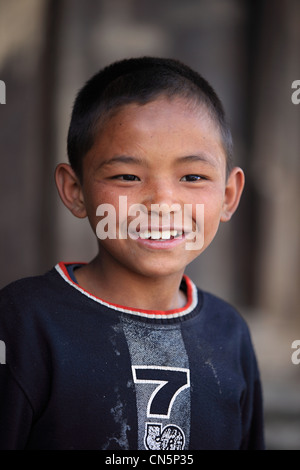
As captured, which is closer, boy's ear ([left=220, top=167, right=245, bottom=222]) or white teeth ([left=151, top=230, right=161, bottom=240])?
white teeth ([left=151, top=230, right=161, bottom=240])

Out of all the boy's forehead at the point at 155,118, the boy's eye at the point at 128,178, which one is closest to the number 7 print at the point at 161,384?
the boy's eye at the point at 128,178

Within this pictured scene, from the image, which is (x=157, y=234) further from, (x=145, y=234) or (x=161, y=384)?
(x=161, y=384)

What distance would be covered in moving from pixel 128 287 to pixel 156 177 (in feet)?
0.92

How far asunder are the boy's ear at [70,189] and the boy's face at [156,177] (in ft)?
0.22

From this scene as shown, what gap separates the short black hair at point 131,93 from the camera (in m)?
1.33

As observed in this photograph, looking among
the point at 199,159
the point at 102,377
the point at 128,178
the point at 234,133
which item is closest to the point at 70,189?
the point at 128,178

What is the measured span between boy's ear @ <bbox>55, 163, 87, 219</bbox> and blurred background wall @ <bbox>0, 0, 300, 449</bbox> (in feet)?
5.06

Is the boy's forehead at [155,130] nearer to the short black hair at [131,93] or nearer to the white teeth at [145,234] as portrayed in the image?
the short black hair at [131,93]

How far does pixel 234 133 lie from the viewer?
136 inches

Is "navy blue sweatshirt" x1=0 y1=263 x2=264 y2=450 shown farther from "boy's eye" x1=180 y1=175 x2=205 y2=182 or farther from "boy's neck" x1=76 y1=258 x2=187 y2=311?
"boy's eye" x1=180 y1=175 x2=205 y2=182

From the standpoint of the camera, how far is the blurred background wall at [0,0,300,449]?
3.08 m

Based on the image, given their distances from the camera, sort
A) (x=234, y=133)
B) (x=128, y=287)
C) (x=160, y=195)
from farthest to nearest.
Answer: (x=234, y=133)
(x=128, y=287)
(x=160, y=195)

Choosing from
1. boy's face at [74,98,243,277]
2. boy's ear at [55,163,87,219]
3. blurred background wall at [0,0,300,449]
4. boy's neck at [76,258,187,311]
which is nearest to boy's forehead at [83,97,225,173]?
boy's face at [74,98,243,277]
